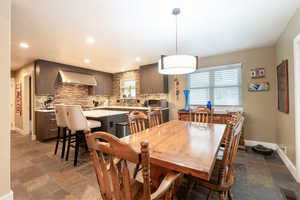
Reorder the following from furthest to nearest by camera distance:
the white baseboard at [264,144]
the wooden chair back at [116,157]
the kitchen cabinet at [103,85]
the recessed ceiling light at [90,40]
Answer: the kitchen cabinet at [103,85], the white baseboard at [264,144], the recessed ceiling light at [90,40], the wooden chair back at [116,157]

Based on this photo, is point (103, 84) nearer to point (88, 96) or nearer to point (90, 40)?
point (88, 96)

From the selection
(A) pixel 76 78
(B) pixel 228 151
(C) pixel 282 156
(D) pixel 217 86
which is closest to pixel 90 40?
(A) pixel 76 78

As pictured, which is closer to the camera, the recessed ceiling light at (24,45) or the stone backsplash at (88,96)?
the recessed ceiling light at (24,45)

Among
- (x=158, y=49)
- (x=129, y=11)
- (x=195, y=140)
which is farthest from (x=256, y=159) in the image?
(x=129, y=11)

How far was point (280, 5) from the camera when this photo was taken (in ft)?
5.90

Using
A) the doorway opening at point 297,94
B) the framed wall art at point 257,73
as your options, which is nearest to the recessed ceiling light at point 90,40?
the doorway opening at point 297,94

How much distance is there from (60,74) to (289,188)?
18.9 ft

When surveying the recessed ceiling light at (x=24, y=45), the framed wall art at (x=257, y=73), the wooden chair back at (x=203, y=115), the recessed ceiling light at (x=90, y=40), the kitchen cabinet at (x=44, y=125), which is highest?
the recessed ceiling light at (x=90, y=40)

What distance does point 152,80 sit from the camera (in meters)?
4.64

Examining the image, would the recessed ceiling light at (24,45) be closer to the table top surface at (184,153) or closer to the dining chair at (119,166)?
the table top surface at (184,153)

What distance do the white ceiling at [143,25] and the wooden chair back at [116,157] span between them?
1752 mm

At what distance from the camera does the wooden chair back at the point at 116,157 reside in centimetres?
64

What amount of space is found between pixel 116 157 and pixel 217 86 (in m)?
3.77

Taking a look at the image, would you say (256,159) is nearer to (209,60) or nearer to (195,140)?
(195,140)
